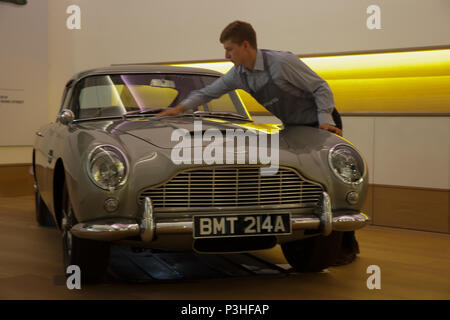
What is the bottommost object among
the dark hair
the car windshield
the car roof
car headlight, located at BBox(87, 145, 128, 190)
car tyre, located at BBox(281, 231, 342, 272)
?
car tyre, located at BBox(281, 231, 342, 272)

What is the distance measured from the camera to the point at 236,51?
12.1 ft

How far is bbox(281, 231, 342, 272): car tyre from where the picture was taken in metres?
3.63

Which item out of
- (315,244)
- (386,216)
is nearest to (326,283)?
(315,244)

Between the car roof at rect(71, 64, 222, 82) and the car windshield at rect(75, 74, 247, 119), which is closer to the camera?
the car windshield at rect(75, 74, 247, 119)

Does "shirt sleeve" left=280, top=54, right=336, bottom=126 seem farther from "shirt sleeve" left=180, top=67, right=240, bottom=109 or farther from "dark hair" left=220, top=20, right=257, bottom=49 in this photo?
"shirt sleeve" left=180, top=67, right=240, bottom=109

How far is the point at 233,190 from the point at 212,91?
3.33 ft

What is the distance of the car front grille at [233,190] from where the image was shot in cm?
305

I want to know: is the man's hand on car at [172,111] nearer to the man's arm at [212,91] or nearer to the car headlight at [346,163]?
the man's arm at [212,91]

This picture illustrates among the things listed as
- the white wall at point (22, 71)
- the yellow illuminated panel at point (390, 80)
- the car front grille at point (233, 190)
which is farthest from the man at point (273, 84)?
the white wall at point (22, 71)

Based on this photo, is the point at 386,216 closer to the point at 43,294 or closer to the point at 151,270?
the point at 151,270

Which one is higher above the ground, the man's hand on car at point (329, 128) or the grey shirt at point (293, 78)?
the grey shirt at point (293, 78)

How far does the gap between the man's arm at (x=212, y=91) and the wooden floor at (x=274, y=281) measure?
1.14 meters

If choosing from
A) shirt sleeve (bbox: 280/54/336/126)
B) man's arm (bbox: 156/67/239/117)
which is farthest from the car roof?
shirt sleeve (bbox: 280/54/336/126)

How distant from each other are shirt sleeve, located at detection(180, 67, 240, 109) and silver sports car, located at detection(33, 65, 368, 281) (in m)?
0.24
